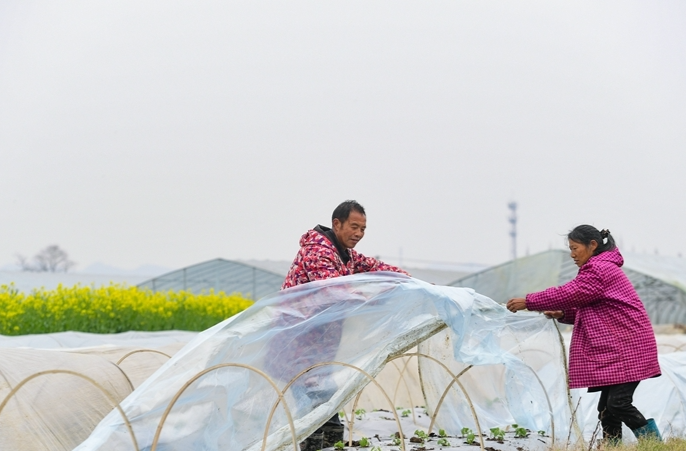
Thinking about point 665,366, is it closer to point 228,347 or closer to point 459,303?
point 459,303

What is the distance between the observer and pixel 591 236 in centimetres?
473

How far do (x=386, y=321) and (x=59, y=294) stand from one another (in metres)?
6.64

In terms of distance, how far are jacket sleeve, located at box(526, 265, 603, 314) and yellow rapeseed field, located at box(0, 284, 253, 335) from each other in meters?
6.51

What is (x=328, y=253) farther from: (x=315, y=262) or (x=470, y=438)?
(x=470, y=438)

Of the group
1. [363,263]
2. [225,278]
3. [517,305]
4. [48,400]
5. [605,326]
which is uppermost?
[363,263]

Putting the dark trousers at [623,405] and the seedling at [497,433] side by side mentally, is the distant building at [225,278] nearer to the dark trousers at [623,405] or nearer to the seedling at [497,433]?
the seedling at [497,433]

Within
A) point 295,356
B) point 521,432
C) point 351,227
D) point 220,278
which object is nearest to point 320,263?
point 351,227

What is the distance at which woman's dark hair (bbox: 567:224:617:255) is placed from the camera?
4.73 meters

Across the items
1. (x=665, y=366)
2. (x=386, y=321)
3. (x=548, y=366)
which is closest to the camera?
(x=386, y=321)

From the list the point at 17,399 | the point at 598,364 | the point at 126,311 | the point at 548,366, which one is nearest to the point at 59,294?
the point at 126,311

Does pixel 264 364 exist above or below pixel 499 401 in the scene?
above

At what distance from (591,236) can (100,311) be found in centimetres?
696

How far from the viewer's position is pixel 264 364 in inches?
167

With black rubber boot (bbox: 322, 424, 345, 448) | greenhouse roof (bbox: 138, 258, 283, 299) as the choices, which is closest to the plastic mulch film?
black rubber boot (bbox: 322, 424, 345, 448)
